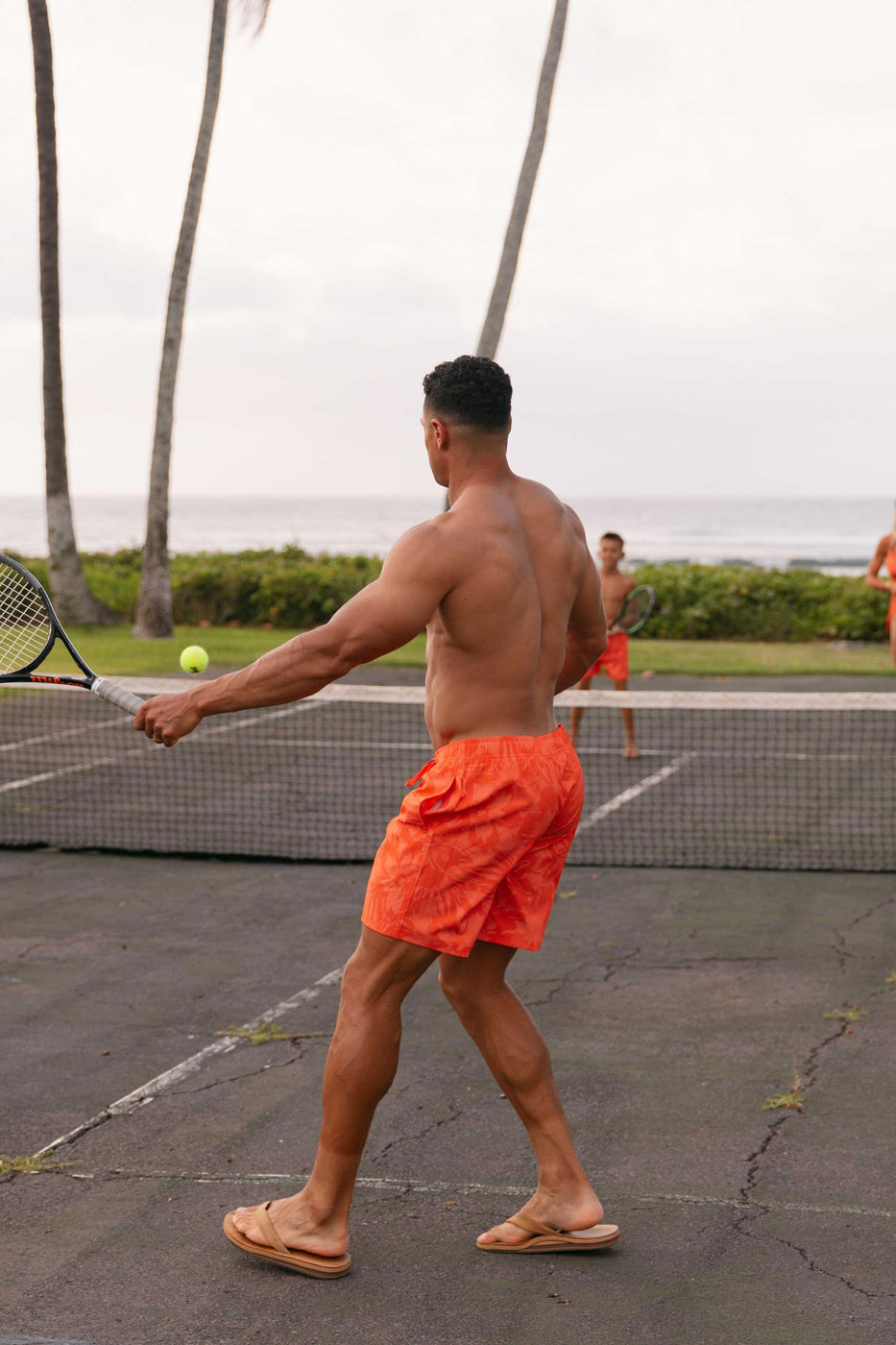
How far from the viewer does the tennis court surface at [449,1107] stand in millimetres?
3467

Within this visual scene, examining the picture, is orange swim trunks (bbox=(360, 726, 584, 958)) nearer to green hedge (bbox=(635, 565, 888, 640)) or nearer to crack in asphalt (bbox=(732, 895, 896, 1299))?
Answer: crack in asphalt (bbox=(732, 895, 896, 1299))

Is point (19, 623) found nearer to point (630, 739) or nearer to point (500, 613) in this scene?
point (500, 613)

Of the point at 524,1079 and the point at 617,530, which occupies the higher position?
the point at 617,530

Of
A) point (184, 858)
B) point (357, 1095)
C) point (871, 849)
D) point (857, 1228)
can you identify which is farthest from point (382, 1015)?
point (871, 849)

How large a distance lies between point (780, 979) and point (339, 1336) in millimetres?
3272

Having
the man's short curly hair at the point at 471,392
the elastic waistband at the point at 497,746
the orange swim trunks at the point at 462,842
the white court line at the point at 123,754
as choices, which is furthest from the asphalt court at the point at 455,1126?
the white court line at the point at 123,754

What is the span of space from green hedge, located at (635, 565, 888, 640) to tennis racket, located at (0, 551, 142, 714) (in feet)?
58.9

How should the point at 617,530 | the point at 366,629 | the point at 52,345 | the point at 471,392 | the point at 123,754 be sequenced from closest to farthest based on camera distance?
the point at 366,629 < the point at 471,392 < the point at 123,754 < the point at 52,345 < the point at 617,530

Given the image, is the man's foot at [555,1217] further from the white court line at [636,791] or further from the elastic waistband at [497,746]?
the white court line at [636,791]

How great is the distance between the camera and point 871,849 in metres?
8.90

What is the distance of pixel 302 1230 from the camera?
362 centimetres

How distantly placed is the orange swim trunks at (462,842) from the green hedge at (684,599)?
18.3m

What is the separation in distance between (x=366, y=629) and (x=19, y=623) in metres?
1.91

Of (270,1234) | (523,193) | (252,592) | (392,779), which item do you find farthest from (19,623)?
(252,592)
